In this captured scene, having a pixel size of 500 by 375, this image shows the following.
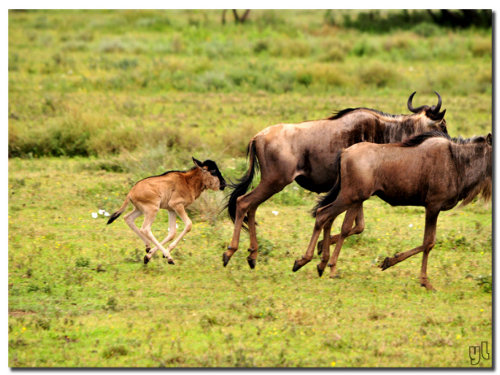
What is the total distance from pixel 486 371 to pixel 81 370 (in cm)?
289

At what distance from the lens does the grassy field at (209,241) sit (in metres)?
6.41

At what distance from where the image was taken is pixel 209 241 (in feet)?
31.2

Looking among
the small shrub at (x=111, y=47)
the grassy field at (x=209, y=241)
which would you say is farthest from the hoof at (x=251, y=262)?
the small shrub at (x=111, y=47)

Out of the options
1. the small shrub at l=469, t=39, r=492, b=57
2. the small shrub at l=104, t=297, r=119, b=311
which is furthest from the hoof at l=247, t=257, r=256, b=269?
the small shrub at l=469, t=39, r=492, b=57

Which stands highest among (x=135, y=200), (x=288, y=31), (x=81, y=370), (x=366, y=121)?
(x=288, y=31)

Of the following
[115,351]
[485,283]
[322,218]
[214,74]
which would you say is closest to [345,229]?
[322,218]

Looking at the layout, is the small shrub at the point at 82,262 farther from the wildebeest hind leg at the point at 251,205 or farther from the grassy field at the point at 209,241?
the wildebeest hind leg at the point at 251,205

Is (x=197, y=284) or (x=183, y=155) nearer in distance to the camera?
(x=197, y=284)

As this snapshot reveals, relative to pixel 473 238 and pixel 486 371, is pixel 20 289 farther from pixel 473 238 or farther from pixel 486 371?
pixel 473 238

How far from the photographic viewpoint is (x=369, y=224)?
1039cm

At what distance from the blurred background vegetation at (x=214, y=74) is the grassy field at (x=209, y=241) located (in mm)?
71

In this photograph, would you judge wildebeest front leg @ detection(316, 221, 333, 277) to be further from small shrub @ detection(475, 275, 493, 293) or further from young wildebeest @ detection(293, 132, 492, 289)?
small shrub @ detection(475, 275, 493, 293)

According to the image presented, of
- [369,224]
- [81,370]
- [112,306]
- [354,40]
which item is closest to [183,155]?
[369,224]

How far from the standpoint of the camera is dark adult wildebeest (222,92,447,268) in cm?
820
